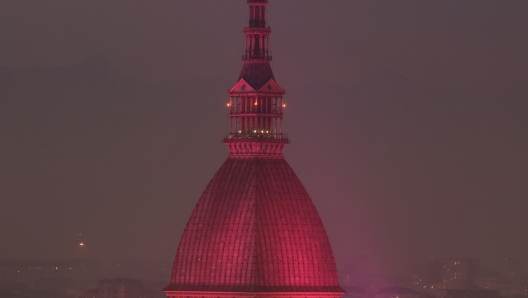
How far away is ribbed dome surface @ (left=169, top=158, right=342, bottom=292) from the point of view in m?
98.2

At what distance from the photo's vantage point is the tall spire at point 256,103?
100625mm

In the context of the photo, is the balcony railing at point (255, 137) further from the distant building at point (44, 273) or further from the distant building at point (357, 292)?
the distant building at point (357, 292)

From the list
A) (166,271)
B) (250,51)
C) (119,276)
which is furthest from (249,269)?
(119,276)

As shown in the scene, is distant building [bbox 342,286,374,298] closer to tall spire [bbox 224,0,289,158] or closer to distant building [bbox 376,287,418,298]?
distant building [bbox 376,287,418,298]

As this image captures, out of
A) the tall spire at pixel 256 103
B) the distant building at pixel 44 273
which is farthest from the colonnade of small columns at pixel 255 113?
the distant building at pixel 44 273

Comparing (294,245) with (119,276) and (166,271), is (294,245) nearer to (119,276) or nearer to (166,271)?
(166,271)

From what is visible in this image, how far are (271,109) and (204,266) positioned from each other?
26.1ft

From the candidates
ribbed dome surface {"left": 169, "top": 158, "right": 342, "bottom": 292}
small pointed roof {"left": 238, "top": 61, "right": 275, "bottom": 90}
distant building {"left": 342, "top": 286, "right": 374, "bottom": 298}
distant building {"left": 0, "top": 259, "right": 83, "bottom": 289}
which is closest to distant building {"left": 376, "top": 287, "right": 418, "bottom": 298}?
distant building {"left": 342, "top": 286, "right": 374, "bottom": 298}

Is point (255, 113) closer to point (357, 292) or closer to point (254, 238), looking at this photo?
point (254, 238)

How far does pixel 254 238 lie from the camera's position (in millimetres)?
98125

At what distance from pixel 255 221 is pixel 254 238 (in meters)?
0.90

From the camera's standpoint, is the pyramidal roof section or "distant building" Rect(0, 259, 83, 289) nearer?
the pyramidal roof section

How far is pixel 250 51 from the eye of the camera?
101312 millimetres

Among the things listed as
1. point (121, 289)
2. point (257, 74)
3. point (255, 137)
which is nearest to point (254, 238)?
point (255, 137)
